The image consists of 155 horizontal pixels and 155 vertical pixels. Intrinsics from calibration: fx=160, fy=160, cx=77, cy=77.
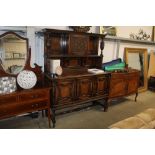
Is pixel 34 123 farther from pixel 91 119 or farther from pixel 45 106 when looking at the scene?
pixel 91 119

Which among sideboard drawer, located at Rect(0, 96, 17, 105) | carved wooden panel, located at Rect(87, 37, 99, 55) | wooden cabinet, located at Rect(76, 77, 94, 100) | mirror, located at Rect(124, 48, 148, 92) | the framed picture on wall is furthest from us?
mirror, located at Rect(124, 48, 148, 92)

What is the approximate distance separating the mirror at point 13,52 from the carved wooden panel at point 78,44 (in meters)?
0.82

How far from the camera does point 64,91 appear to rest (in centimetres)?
263

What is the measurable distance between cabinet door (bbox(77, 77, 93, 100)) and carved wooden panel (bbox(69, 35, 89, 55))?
54 centimetres

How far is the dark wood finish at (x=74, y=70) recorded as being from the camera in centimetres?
259

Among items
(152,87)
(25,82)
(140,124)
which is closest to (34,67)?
(25,82)

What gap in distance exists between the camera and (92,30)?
11.5 ft

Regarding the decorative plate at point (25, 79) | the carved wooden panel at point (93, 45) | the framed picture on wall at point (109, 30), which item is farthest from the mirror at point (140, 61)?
the decorative plate at point (25, 79)

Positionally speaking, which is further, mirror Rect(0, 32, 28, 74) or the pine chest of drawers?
mirror Rect(0, 32, 28, 74)

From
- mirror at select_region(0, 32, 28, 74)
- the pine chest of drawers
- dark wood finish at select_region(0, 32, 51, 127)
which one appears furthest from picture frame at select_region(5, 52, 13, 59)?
the pine chest of drawers

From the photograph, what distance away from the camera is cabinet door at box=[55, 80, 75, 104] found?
100 inches

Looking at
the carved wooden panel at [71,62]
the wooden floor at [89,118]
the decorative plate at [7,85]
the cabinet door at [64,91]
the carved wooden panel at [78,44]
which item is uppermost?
the carved wooden panel at [78,44]

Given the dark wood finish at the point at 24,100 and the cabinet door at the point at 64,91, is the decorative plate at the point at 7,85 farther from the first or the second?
the cabinet door at the point at 64,91

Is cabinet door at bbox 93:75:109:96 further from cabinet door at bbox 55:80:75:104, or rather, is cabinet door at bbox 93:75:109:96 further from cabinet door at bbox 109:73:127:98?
cabinet door at bbox 55:80:75:104
